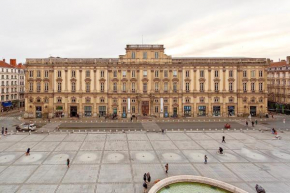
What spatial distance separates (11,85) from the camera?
95.7 metres

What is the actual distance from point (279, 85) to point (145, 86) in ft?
181

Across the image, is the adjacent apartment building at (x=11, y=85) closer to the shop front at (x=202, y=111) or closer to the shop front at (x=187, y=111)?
the shop front at (x=187, y=111)

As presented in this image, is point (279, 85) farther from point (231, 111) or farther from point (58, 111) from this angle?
point (58, 111)

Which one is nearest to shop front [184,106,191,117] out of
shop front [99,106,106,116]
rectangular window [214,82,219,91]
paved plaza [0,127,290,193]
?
rectangular window [214,82,219,91]

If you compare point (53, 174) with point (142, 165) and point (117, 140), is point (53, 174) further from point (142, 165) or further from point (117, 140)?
point (117, 140)

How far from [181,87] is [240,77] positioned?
20.4 meters

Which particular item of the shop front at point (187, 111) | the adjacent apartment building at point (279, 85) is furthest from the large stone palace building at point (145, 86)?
the adjacent apartment building at point (279, 85)

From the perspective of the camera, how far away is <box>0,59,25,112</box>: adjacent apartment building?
90062mm

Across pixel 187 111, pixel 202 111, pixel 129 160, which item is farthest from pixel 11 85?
pixel 129 160

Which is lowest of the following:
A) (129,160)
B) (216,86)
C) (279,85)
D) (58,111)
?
(129,160)

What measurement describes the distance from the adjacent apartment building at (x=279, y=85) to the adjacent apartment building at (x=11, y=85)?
107085 millimetres

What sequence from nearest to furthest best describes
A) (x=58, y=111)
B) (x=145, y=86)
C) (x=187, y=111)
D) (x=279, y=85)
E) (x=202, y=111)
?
(x=58, y=111)
(x=145, y=86)
(x=187, y=111)
(x=202, y=111)
(x=279, y=85)

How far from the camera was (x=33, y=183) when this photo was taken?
88.9ft

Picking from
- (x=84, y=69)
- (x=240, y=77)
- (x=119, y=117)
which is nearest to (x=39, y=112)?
(x=84, y=69)
